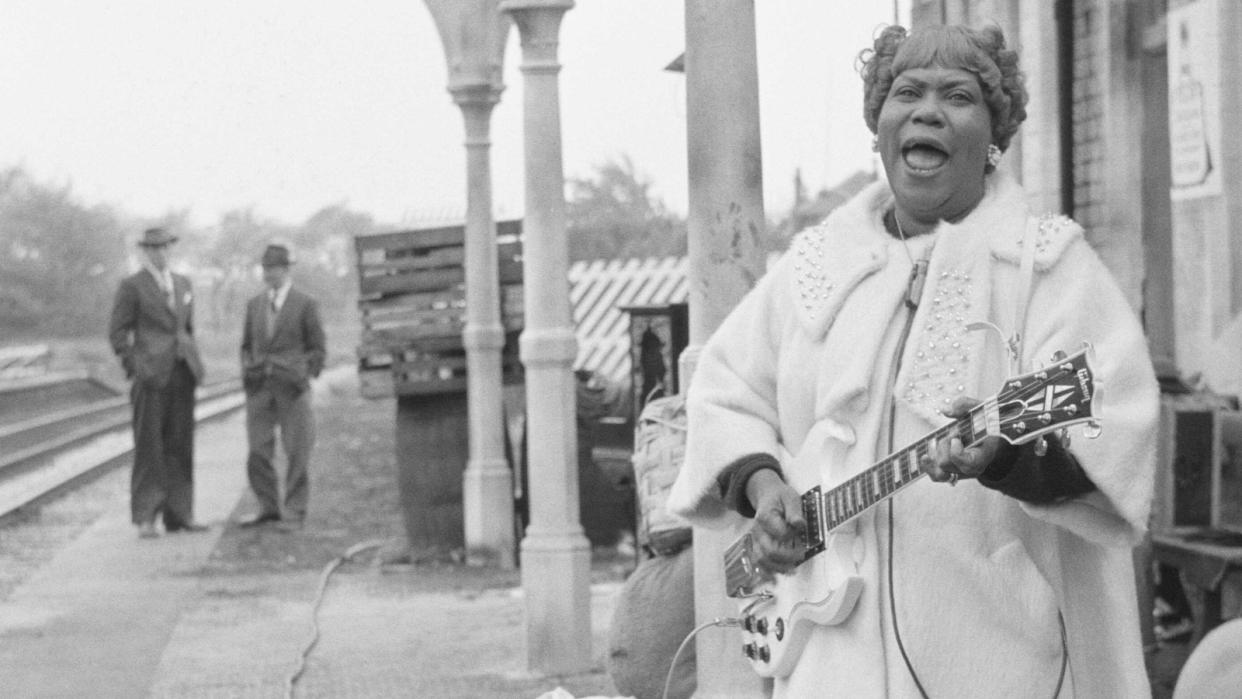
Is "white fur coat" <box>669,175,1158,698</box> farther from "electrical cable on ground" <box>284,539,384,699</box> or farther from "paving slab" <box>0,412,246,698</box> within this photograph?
"paving slab" <box>0,412,246,698</box>

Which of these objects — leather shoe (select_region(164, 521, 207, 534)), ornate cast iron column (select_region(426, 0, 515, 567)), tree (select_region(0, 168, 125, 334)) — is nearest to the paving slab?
leather shoe (select_region(164, 521, 207, 534))

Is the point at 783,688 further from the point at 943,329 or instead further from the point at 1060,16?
the point at 1060,16

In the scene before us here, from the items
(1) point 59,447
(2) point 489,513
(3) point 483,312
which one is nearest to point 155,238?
(3) point 483,312

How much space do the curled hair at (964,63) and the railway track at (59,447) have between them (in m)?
14.6

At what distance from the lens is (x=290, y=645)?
1064cm

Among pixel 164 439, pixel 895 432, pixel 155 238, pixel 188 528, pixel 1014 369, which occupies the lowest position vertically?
pixel 188 528

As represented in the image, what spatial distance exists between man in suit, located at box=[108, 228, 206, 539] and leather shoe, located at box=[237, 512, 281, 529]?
51cm

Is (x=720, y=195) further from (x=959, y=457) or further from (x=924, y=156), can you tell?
(x=959, y=457)

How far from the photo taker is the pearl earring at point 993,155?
12.5 feet

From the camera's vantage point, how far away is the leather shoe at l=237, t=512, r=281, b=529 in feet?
53.1

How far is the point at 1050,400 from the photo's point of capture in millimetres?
3186

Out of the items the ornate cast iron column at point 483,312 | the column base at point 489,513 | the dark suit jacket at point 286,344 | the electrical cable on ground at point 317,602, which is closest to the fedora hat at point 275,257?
the dark suit jacket at point 286,344

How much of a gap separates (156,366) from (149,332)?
0.79 ft

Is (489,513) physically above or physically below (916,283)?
below
